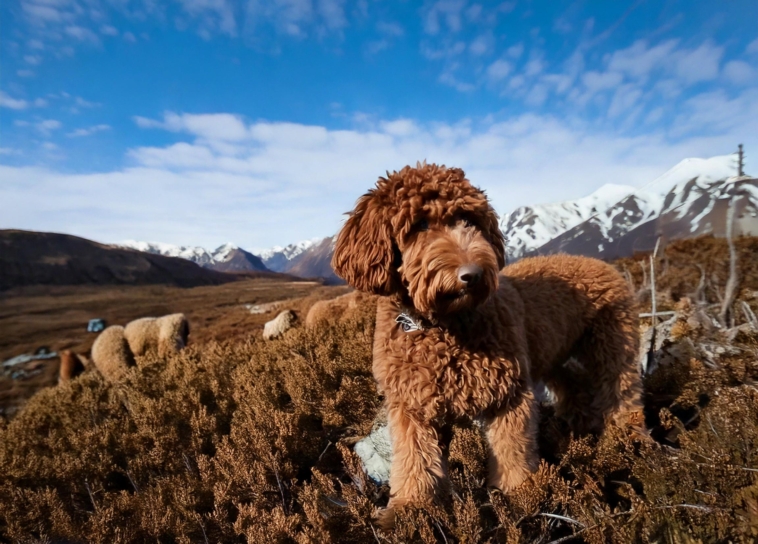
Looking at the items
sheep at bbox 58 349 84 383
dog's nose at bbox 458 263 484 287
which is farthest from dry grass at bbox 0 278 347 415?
dog's nose at bbox 458 263 484 287

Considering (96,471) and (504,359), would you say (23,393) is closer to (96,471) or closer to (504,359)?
(96,471)

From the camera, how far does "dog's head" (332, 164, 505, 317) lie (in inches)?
88.3

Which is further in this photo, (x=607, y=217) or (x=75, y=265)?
(x=75, y=265)

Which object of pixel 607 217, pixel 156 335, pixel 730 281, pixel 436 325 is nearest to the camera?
pixel 436 325

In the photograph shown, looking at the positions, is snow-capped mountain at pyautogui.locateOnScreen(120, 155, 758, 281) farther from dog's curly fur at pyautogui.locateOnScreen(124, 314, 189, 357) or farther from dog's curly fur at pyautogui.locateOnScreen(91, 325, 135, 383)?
dog's curly fur at pyautogui.locateOnScreen(91, 325, 135, 383)

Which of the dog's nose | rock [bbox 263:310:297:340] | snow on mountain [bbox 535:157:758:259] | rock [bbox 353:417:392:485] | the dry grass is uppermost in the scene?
snow on mountain [bbox 535:157:758:259]

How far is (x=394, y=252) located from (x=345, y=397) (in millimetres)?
1967

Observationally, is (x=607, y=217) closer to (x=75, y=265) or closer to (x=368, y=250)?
(x=368, y=250)

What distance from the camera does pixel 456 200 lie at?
2422 millimetres

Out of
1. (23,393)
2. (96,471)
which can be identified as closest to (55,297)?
(23,393)

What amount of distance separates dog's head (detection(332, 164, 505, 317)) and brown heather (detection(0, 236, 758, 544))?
103 cm

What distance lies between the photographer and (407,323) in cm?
265

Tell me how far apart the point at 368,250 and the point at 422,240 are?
35cm

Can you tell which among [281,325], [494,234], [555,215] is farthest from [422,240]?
[555,215]
